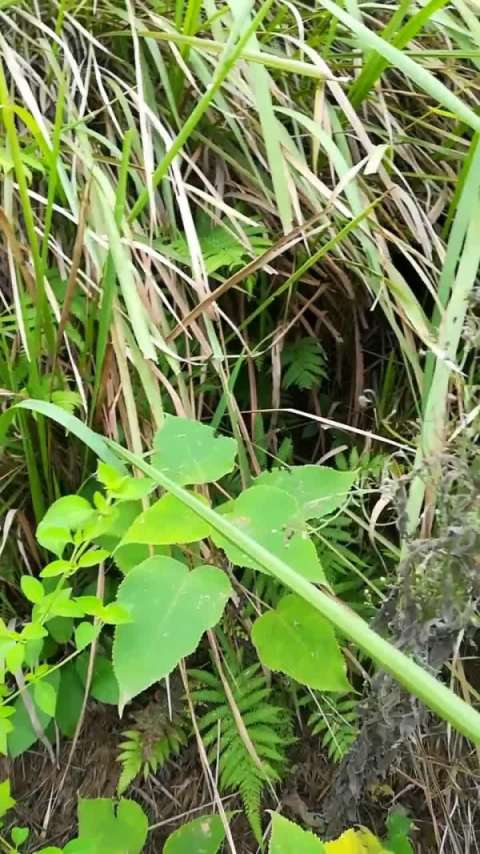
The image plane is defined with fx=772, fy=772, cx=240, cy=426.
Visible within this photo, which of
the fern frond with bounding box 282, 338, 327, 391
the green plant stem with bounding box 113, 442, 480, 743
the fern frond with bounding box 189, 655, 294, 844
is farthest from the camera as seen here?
the fern frond with bounding box 282, 338, 327, 391

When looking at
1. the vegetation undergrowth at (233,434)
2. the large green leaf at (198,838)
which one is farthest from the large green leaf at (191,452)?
the large green leaf at (198,838)

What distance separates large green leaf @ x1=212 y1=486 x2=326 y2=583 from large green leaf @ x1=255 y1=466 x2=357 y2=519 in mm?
39

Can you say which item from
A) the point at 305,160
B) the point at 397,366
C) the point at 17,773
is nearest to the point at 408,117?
the point at 305,160

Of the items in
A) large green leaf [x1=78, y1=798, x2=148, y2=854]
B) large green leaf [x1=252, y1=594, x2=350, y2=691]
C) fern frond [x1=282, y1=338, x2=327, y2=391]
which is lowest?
large green leaf [x1=78, y1=798, x2=148, y2=854]

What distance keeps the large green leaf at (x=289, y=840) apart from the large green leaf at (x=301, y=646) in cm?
10

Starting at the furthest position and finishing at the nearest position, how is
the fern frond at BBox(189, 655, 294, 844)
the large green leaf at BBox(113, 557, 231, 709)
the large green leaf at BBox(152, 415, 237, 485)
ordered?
1. the fern frond at BBox(189, 655, 294, 844)
2. the large green leaf at BBox(152, 415, 237, 485)
3. the large green leaf at BBox(113, 557, 231, 709)

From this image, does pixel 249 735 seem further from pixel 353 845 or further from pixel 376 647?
pixel 376 647

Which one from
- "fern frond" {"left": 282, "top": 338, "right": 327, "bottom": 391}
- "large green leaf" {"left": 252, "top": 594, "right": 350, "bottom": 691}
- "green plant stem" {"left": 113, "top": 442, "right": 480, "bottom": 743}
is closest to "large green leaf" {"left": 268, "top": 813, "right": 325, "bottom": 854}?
"large green leaf" {"left": 252, "top": 594, "right": 350, "bottom": 691}

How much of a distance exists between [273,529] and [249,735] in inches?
11.3

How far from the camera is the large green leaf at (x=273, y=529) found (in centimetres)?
59

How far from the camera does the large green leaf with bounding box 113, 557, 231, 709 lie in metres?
0.56

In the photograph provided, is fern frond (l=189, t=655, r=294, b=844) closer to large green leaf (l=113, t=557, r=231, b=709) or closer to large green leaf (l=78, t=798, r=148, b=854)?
large green leaf (l=78, t=798, r=148, b=854)

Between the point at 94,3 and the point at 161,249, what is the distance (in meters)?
0.39

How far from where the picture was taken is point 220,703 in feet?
2.66
